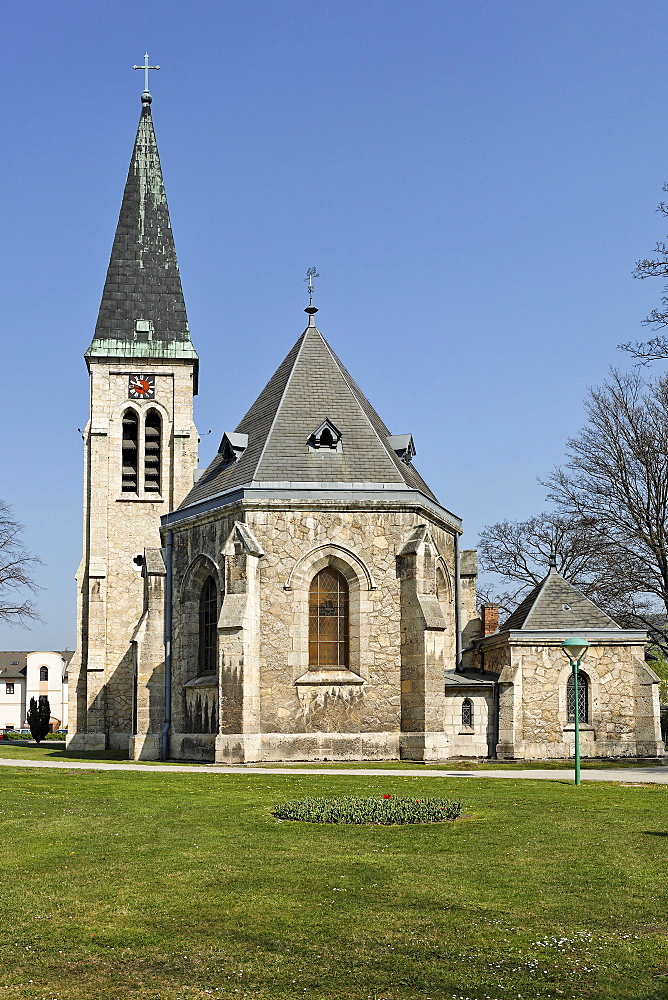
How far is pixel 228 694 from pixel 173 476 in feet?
55.6

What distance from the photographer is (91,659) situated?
3897cm

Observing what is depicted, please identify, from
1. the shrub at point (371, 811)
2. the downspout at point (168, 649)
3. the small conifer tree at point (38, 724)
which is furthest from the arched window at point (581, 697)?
the small conifer tree at point (38, 724)

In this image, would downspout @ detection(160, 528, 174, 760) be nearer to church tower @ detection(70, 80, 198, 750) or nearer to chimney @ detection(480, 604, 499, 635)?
church tower @ detection(70, 80, 198, 750)

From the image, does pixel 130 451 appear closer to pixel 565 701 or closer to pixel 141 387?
pixel 141 387

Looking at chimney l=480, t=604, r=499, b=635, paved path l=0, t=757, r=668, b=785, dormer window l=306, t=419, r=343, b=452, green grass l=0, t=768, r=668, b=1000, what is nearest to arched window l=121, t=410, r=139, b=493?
dormer window l=306, t=419, r=343, b=452

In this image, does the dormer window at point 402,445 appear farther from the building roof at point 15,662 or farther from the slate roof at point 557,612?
the building roof at point 15,662

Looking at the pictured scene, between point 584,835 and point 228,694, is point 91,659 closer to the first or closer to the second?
point 228,694

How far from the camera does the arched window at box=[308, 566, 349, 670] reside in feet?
87.3

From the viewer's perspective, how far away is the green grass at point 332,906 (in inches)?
258

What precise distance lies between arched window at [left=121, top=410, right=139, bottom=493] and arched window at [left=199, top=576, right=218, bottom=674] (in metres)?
12.8

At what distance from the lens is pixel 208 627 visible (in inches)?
1141

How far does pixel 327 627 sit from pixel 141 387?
1892 cm

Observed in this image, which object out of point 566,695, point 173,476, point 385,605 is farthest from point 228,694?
point 173,476

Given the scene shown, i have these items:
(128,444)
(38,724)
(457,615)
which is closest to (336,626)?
(457,615)
